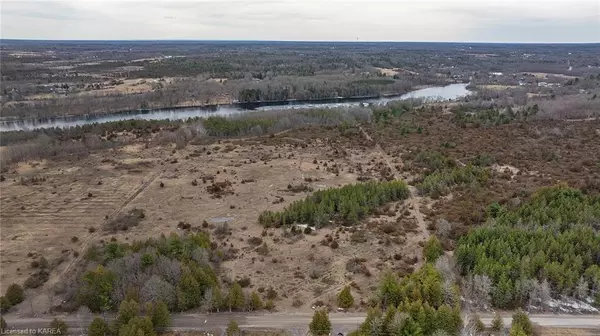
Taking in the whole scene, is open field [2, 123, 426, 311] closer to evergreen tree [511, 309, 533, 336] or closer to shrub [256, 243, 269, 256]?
shrub [256, 243, 269, 256]

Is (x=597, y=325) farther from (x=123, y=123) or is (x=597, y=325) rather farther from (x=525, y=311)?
(x=123, y=123)

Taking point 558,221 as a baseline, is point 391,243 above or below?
below

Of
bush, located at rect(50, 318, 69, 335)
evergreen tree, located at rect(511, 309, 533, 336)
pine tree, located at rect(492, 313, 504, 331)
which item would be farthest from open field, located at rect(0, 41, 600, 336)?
bush, located at rect(50, 318, 69, 335)

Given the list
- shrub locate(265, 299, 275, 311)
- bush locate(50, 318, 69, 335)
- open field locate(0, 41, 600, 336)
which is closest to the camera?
bush locate(50, 318, 69, 335)

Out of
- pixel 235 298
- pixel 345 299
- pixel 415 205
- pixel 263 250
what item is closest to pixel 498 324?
pixel 345 299

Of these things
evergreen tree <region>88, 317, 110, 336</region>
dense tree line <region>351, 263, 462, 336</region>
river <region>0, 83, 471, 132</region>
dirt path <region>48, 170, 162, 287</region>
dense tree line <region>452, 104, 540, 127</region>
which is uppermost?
dense tree line <region>452, 104, 540, 127</region>

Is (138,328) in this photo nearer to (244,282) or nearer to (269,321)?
(269,321)

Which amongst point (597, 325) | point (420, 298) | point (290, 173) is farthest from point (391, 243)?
point (290, 173)
